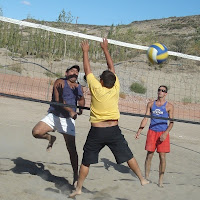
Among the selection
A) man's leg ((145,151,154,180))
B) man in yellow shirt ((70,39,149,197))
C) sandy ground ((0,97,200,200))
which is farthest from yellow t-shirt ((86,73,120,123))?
man's leg ((145,151,154,180))

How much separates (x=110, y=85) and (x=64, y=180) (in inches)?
77.9

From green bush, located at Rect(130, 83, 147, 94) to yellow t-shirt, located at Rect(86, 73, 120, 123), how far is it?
15.1 m

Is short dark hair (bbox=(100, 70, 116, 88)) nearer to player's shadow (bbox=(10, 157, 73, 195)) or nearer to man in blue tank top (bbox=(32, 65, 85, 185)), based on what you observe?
man in blue tank top (bbox=(32, 65, 85, 185))

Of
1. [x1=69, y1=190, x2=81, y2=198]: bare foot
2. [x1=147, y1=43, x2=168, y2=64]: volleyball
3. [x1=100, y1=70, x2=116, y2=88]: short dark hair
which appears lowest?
[x1=69, y1=190, x2=81, y2=198]: bare foot

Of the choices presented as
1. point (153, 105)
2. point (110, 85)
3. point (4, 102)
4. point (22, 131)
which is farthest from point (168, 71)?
point (110, 85)

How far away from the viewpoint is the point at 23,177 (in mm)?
5594

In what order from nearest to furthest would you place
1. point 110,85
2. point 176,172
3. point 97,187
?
point 110,85 < point 97,187 < point 176,172

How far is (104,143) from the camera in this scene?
4.63m

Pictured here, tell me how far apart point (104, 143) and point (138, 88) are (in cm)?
A: 1514

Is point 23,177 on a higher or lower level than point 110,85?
lower

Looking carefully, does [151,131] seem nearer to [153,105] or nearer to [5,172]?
[153,105]

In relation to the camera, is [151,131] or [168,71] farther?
[168,71]

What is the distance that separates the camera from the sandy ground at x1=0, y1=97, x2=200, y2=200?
521 centimetres

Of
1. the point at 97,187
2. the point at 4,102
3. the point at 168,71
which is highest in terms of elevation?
the point at 168,71
